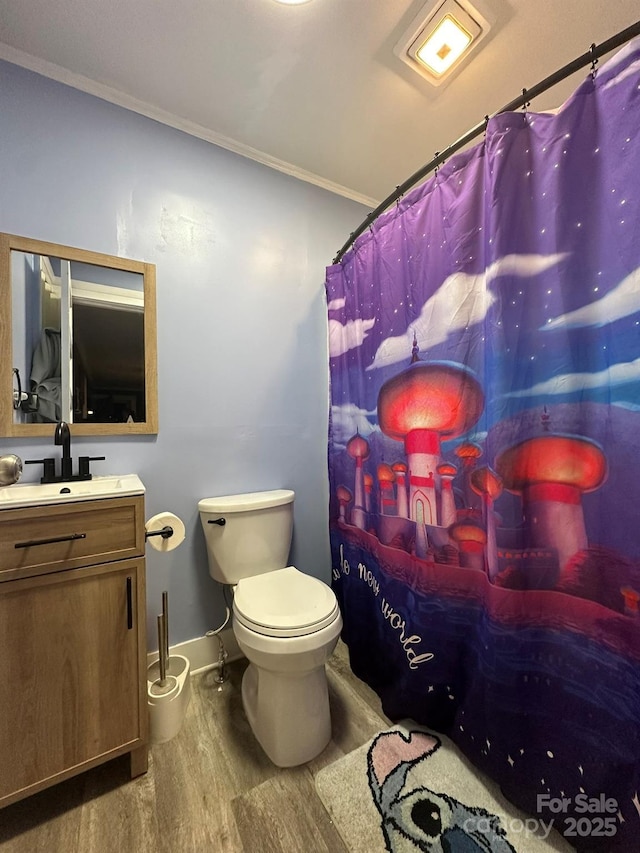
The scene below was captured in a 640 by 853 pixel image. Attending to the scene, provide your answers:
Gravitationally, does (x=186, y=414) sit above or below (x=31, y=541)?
above

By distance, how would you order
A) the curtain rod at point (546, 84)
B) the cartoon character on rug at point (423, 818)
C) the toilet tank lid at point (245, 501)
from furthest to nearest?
the toilet tank lid at point (245, 501) → the cartoon character on rug at point (423, 818) → the curtain rod at point (546, 84)

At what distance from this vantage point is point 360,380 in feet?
4.89

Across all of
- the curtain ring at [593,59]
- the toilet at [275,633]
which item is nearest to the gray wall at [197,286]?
the toilet at [275,633]

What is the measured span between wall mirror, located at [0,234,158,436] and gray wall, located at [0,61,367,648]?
56 millimetres

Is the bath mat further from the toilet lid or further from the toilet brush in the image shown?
the toilet brush

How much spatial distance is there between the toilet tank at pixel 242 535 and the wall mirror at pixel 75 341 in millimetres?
453

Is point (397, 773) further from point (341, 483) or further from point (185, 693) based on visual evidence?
point (341, 483)

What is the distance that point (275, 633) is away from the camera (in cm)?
100

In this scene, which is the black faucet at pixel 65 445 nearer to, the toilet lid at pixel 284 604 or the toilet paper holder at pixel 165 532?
the toilet paper holder at pixel 165 532

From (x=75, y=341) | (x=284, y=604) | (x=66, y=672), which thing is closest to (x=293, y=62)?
(x=75, y=341)

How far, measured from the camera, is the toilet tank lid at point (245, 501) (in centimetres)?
138

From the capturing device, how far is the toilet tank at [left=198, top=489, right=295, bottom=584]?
1379 millimetres

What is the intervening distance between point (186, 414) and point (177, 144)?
3.86ft

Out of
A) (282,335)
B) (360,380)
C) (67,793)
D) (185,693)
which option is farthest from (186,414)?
(67,793)
